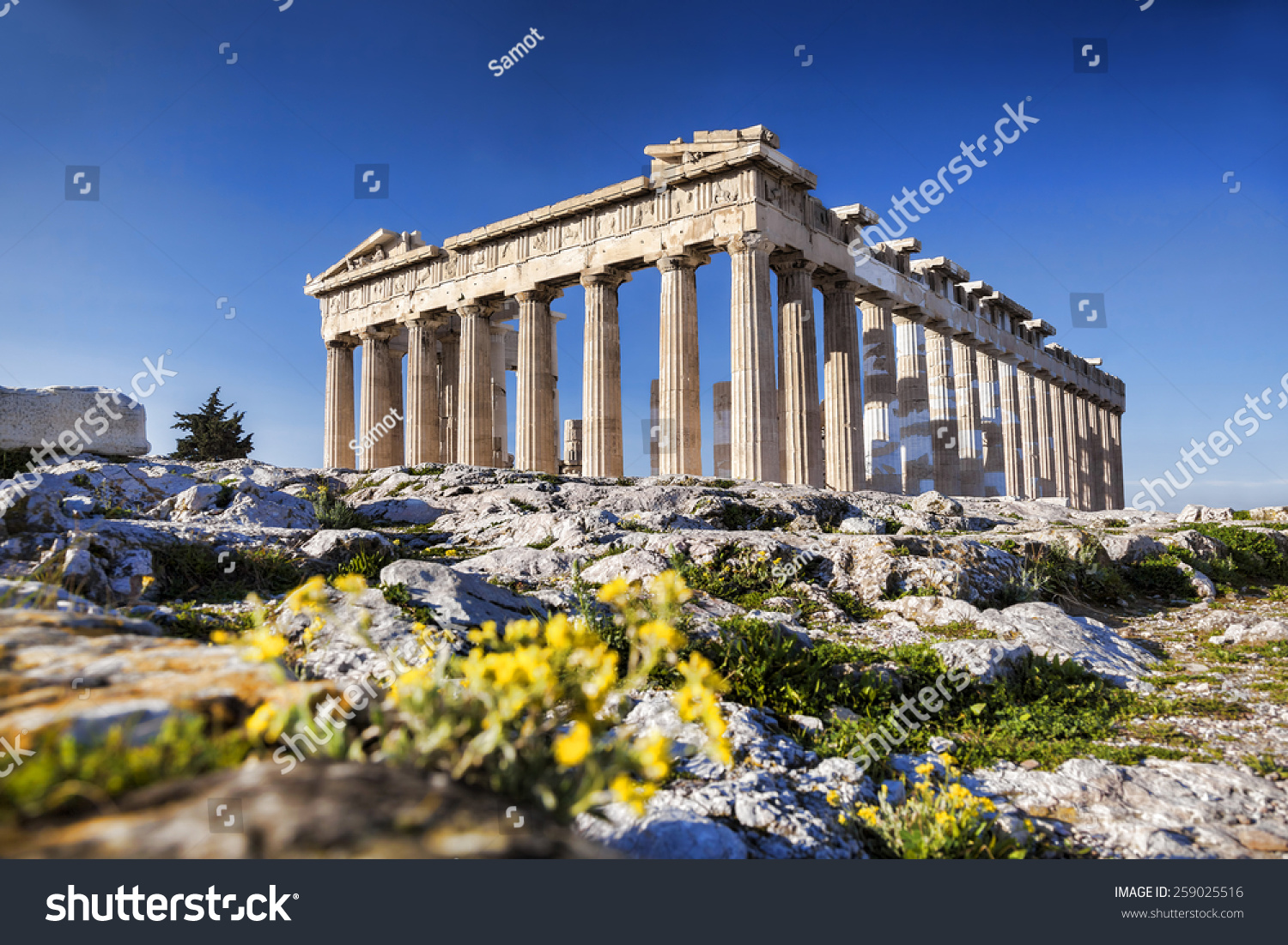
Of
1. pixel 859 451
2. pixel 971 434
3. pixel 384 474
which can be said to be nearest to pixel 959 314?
pixel 971 434

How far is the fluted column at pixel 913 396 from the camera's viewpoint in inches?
1240

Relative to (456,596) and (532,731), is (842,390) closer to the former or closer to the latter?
(456,596)

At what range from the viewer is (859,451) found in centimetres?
2667

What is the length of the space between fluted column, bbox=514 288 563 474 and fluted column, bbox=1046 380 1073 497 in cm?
2884

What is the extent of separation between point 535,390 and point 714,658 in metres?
22.7

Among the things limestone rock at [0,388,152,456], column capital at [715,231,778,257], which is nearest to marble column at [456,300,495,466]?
column capital at [715,231,778,257]

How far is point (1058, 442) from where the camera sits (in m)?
42.0

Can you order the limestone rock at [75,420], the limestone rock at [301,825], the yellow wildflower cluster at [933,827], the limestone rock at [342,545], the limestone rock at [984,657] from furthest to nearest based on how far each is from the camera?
the limestone rock at [75,420]
the limestone rock at [342,545]
the limestone rock at [984,657]
the yellow wildflower cluster at [933,827]
the limestone rock at [301,825]

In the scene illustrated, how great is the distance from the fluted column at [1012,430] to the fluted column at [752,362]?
729 inches

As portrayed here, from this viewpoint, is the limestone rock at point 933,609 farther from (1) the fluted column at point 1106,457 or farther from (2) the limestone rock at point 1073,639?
(1) the fluted column at point 1106,457

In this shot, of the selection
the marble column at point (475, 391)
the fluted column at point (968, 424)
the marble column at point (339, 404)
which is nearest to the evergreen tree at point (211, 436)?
the marble column at point (339, 404)

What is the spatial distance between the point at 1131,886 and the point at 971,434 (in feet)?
111

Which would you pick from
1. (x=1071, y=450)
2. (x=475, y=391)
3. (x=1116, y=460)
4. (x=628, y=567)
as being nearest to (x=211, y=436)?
(x=475, y=391)

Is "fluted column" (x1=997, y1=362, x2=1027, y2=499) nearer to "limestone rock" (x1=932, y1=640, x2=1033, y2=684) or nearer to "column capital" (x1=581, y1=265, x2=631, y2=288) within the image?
"column capital" (x1=581, y1=265, x2=631, y2=288)
